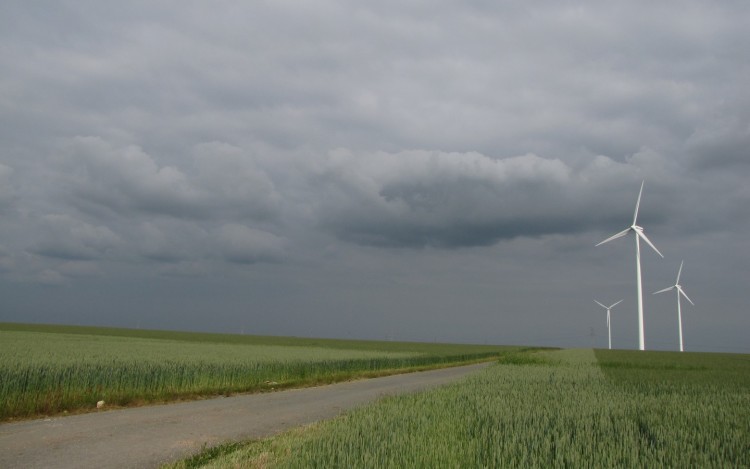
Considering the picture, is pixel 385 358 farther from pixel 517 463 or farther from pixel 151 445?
pixel 517 463

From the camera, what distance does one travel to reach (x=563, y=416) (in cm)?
1202

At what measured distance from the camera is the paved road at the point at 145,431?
11211mm

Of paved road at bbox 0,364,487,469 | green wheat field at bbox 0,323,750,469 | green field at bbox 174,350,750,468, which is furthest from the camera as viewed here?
paved road at bbox 0,364,487,469

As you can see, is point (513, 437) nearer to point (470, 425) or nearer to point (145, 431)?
point (470, 425)

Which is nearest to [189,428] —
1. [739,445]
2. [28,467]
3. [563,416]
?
[28,467]

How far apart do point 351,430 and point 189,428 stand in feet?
23.4

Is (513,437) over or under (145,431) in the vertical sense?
over

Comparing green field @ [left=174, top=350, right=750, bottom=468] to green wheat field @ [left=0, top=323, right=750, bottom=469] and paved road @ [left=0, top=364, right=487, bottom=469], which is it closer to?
green wheat field @ [left=0, top=323, right=750, bottom=469]

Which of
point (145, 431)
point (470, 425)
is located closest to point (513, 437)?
point (470, 425)

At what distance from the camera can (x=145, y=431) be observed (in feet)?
47.1

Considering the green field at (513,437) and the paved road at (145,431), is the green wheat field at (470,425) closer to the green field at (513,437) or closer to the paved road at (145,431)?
the green field at (513,437)

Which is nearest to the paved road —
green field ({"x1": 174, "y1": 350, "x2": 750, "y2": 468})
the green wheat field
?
the green wheat field

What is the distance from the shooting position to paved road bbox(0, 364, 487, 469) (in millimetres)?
11211

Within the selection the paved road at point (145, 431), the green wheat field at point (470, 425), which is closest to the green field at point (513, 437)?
the green wheat field at point (470, 425)
